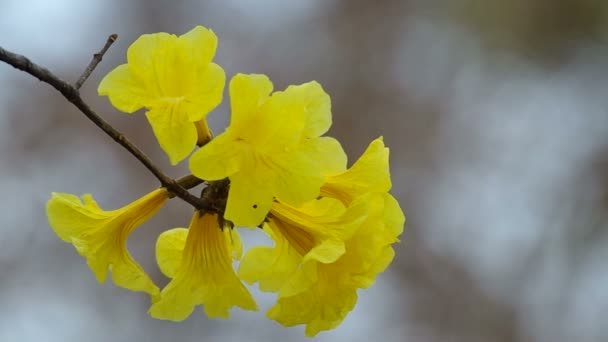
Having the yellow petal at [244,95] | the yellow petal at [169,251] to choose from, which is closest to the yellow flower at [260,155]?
the yellow petal at [244,95]

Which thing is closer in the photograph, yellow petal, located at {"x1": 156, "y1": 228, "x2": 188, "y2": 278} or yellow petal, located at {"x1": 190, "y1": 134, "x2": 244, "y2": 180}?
yellow petal, located at {"x1": 190, "y1": 134, "x2": 244, "y2": 180}

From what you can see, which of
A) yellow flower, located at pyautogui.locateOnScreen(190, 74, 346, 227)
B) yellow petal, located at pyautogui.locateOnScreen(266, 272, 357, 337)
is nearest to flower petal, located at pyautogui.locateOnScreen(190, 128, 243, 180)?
yellow flower, located at pyautogui.locateOnScreen(190, 74, 346, 227)

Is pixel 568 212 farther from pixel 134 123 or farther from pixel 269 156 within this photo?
pixel 269 156

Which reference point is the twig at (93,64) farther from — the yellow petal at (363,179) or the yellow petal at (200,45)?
the yellow petal at (363,179)

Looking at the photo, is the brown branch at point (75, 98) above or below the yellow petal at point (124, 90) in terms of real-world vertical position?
below

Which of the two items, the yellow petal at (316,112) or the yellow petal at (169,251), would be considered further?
the yellow petal at (169,251)

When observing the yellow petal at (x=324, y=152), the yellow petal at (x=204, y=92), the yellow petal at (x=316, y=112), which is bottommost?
the yellow petal at (x=204, y=92)

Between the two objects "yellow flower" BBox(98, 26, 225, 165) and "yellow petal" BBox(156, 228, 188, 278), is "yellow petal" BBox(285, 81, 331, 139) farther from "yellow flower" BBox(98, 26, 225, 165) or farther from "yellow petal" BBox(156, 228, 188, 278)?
"yellow petal" BBox(156, 228, 188, 278)
